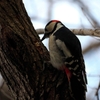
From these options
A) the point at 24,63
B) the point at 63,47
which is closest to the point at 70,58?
the point at 63,47

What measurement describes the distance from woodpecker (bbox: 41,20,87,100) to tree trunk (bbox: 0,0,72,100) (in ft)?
0.20

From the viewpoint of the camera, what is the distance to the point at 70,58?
1.83m

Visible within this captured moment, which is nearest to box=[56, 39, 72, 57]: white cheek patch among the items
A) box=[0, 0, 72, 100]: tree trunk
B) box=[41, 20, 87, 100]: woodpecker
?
box=[41, 20, 87, 100]: woodpecker

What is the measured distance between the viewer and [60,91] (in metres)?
1.81

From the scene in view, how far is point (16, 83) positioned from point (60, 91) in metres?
0.29

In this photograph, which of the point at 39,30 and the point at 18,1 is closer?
the point at 18,1

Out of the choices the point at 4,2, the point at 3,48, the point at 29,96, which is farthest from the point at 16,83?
the point at 4,2

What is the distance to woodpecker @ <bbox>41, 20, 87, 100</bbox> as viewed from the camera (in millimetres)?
1796

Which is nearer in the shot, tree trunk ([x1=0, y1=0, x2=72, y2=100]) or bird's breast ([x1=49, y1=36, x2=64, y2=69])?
tree trunk ([x1=0, y1=0, x2=72, y2=100])

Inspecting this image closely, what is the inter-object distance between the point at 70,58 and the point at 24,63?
1.03 feet

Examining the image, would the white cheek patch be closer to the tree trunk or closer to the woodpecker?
the woodpecker

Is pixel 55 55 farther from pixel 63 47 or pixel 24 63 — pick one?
pixel 24 63

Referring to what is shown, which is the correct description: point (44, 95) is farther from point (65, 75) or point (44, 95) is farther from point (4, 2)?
point (4, 2)

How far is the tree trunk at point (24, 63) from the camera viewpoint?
167 centimetres
